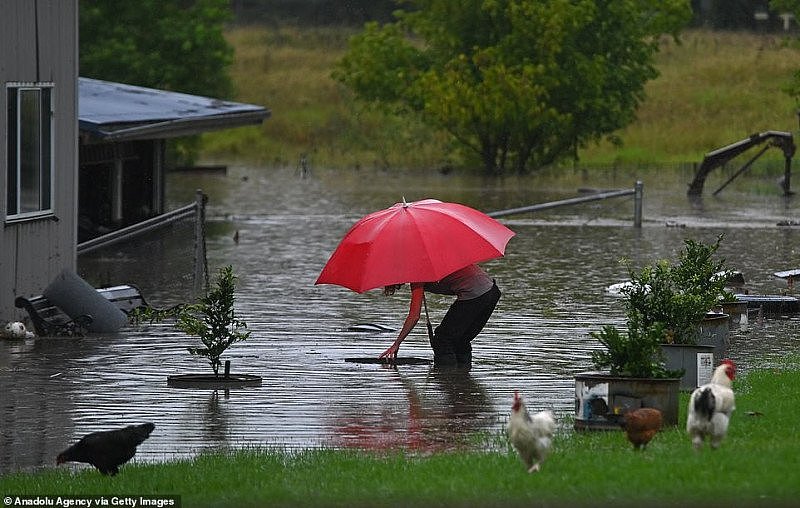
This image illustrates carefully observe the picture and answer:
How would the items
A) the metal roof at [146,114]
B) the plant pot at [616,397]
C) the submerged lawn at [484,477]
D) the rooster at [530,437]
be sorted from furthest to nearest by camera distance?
1. the metal roof at [146,114]
2. the plant pot at [616,397]
3. the rooster at [530,437]
4. the submerged lawn at [484,477]

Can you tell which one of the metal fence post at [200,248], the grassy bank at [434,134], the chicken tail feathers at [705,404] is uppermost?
the chicken tail feathers at [705,404]

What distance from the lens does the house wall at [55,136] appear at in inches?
711

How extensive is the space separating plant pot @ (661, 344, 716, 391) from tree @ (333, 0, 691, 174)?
3937cm

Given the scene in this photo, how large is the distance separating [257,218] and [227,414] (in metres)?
24.4

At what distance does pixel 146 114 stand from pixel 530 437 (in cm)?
1881

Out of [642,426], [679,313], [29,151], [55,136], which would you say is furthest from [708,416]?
[55,136]

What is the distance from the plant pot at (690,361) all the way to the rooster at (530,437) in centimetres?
383

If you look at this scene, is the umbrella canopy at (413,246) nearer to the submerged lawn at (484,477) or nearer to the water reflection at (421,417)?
the water reflection at (421,417)

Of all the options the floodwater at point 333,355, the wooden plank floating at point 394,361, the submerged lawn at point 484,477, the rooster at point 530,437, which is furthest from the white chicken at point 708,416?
the wooden plank floating at point 394,361

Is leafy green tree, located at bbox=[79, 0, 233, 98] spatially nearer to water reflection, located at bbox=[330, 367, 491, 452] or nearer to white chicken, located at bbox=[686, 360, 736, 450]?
water reflection, located at bbox=[330, 367, 491, 452]

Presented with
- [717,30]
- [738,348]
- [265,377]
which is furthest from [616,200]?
[717,30]

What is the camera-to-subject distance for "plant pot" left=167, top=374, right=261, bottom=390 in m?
14.4

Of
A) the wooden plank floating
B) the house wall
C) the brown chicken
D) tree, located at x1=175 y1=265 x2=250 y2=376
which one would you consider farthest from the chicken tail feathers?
the house wall

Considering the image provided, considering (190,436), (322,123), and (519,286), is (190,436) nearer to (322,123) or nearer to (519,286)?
(519,286)
